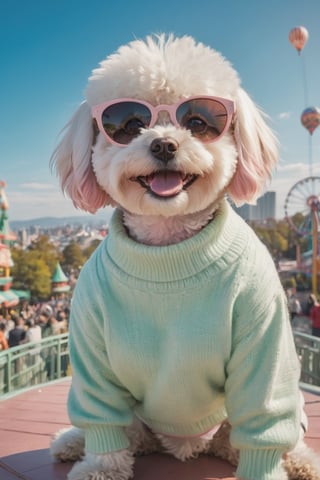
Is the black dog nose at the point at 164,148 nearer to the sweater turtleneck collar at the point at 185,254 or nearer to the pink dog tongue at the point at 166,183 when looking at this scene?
the pink dog tongue at the point at 166,183

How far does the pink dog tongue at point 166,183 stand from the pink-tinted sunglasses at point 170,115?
0.20 meters

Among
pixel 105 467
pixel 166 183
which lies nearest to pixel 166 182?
pixel 166 183

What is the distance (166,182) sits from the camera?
190cm

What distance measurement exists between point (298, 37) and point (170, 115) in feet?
92.3

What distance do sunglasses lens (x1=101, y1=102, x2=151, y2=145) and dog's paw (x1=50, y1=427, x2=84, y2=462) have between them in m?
1.57

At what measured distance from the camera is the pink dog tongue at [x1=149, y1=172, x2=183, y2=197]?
187 cm

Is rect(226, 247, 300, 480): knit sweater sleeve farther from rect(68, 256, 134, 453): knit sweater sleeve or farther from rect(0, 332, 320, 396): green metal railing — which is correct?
rect(0, 332, 320, 396): green metal railing

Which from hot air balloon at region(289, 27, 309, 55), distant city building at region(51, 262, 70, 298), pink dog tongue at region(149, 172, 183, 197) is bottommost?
distant city building at region(51, 262, 70, 298)

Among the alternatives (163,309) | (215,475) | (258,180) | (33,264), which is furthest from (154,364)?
(33,264)

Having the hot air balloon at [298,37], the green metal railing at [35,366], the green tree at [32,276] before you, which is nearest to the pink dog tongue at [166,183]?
the green metal railing at [35,366]

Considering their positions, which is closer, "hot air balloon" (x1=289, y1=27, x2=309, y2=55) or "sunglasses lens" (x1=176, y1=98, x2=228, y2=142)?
"sunglasses lens" (x1=176, y1=98, x2=228, y2=142)

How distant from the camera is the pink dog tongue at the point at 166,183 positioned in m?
1.87

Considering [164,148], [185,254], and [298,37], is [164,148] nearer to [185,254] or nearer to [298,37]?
[185,254]

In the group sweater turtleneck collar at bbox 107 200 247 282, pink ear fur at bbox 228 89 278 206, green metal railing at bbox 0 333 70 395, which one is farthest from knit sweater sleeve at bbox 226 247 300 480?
green metal railing at bbox 0 333 70 395
